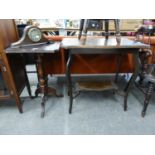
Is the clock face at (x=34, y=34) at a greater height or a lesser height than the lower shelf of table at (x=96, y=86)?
greater

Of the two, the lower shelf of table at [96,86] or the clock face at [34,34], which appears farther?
the lower shelf of table at [96,86]

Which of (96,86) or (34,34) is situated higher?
(34,34)

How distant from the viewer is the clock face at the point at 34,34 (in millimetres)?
1559

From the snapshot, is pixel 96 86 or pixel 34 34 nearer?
pixel 34 34

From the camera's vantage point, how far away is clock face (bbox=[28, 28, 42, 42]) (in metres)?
1.56

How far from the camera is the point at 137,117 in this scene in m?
1.63

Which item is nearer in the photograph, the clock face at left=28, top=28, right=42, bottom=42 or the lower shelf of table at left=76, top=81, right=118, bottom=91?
the clock face at left=28, top=28, right=42, bottom=42

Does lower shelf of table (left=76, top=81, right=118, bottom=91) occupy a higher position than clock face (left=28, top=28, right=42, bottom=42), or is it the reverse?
clock face (left=28, top=28, right=42, bottom=42)

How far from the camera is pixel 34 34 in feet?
5.18
